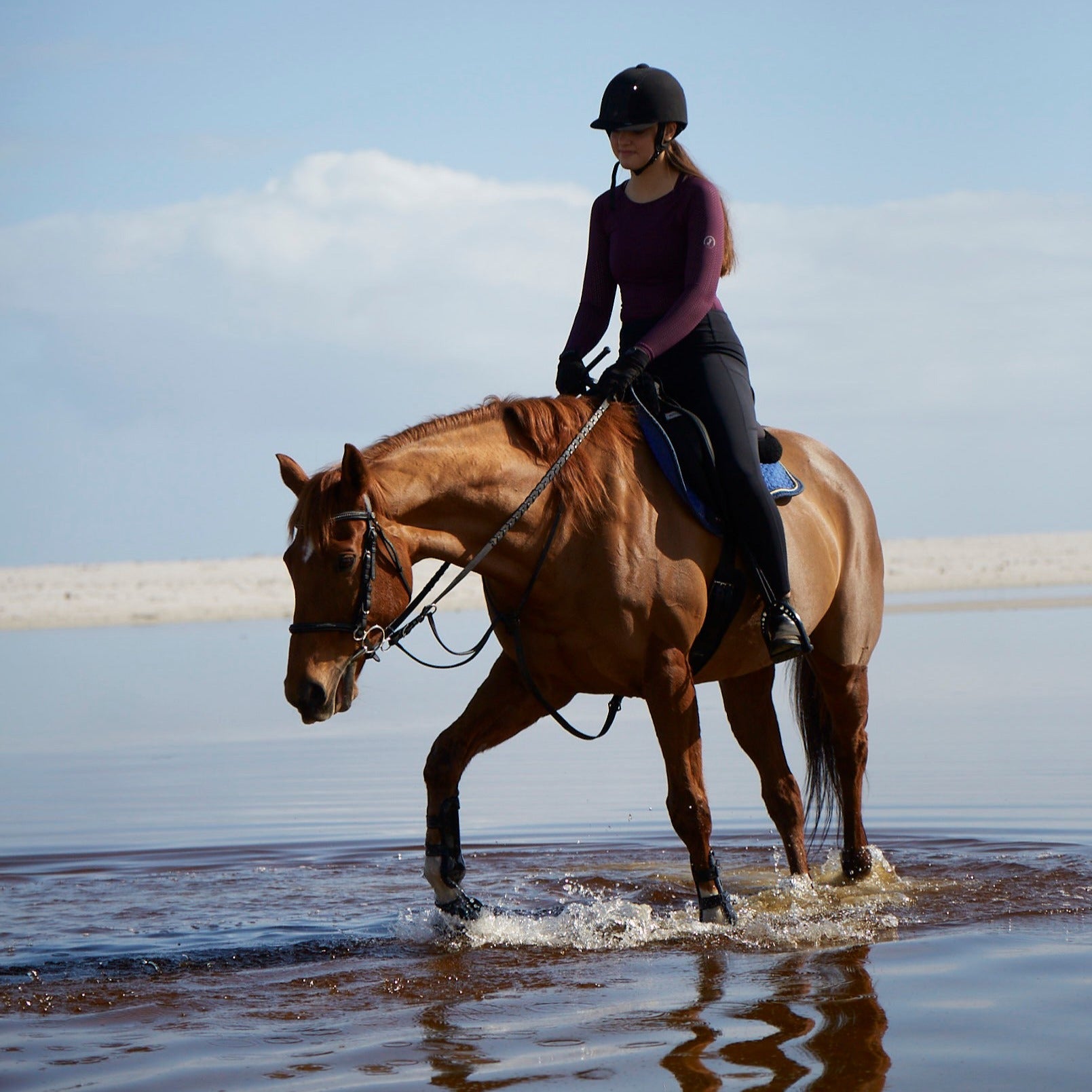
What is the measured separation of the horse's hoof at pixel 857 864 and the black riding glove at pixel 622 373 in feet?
8.79

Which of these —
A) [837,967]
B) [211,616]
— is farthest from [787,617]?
[211,616]

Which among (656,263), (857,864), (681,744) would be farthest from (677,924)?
(656,263)

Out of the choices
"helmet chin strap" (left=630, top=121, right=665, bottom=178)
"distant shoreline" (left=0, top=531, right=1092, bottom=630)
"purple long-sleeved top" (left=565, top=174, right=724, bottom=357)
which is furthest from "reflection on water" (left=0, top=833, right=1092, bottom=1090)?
"distant shoreline" (left=0, top=531, right=1092, bottom=630)

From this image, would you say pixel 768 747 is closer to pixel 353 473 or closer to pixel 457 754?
pixel 457 754

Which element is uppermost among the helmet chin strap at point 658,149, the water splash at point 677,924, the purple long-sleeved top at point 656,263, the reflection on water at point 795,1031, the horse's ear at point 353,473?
the helmet chin strap at point 658,149

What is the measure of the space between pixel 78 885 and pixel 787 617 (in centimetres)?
361

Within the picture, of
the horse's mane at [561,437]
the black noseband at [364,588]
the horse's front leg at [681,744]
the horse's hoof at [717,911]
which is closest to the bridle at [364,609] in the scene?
the black noseband at [364,588]

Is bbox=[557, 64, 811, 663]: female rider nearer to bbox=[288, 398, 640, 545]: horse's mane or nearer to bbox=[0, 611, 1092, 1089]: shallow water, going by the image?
bbox=[288, 398, 640, 545]: horse's mane

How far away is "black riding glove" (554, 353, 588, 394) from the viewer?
578 cm

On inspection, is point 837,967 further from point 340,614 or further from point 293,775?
point 293,775

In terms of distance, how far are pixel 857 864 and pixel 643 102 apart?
3593mm

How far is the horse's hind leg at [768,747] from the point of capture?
6723mm

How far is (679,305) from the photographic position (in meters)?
5.55

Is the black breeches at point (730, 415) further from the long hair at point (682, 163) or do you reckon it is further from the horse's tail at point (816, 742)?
the horse's tail at point (816, 742)
